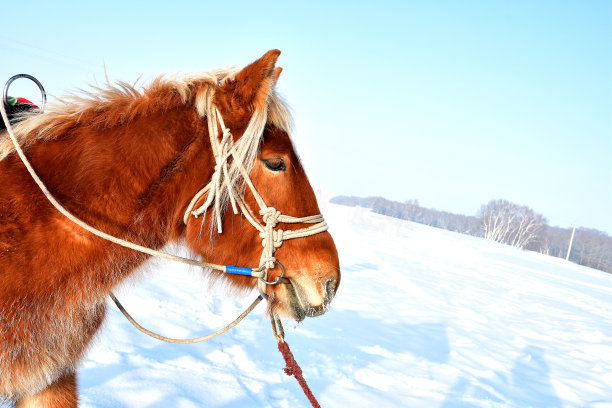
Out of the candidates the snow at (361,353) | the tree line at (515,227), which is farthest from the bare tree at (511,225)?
the snow at (361,353)

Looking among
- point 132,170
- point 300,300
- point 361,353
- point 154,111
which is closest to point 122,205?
point 132,170

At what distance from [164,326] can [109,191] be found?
353 centimetres

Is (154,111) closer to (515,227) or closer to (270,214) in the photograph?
(270,214)

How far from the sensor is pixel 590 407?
454 cm

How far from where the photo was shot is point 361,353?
5.02 metres

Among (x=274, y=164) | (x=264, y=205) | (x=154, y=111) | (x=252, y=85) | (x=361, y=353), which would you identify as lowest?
(x=361, y=353)

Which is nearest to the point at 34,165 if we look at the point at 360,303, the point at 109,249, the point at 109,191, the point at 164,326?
the point at 109,191

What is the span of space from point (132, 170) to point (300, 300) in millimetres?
995

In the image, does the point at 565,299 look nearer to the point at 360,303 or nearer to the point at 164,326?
the point at 360,303

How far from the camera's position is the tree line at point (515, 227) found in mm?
57369

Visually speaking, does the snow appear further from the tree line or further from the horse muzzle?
the tree line

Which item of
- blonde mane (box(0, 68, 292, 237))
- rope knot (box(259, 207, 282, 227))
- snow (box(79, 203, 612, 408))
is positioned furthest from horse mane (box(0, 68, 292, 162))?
snow (box(79, 203, 612, 408))

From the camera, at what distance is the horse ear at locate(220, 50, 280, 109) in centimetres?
165

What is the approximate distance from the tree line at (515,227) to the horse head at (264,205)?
31350 mm
